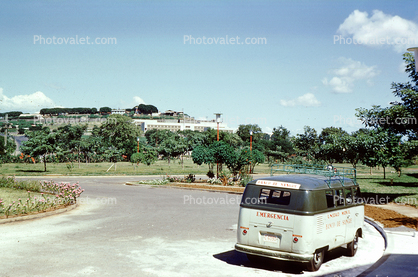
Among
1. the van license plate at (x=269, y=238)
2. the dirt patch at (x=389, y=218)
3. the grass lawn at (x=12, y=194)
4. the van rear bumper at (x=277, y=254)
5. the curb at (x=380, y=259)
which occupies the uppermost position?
the van license plate at (x=269, y=238)

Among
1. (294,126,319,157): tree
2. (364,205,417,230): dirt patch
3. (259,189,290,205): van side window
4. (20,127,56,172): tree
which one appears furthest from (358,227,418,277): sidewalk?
(20,127,56,172): tree

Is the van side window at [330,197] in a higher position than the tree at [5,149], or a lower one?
lower

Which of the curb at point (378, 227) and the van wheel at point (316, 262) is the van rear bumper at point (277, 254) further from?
the curb at point (378, 227)

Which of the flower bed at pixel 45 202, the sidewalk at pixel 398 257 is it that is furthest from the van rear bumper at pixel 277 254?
the flower bed at pixel 45 202

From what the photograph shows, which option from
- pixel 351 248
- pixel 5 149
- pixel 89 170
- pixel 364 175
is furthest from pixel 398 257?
pixel 5 149

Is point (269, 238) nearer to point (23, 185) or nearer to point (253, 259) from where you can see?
point (253, 259)

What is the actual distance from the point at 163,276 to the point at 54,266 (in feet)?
8.16

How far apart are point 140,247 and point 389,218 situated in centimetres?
983

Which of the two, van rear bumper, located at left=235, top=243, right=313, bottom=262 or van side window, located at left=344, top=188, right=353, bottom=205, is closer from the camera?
van rear bumper, located at left=235, top=243, right=313, bottom=262

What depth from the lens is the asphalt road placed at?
7941mm

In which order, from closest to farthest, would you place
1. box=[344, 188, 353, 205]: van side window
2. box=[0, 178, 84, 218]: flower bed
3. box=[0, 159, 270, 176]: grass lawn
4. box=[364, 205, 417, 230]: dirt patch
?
box=[344, 188, 353, 205]: van side window, box=[364, 205, 417, 230]: dirt patch, box=[0, 178, 84, 218]: flower bed, box=[0, 159, 270, 176]: grass lawn

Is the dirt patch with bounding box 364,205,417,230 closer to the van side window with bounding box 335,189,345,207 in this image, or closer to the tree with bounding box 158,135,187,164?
the van side window with bounding box 335,189,345,207

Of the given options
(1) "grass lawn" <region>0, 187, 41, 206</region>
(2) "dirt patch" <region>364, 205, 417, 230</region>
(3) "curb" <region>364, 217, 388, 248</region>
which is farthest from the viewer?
(1) "grass lawn" <region>0, 187, 41, 206</region>

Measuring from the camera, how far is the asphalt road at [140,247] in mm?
7941
